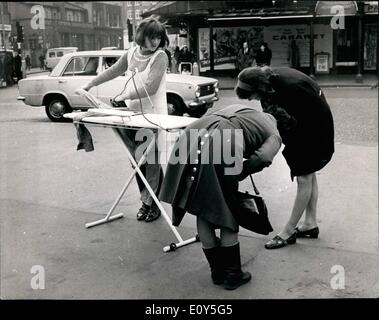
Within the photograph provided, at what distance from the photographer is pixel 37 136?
391 inches

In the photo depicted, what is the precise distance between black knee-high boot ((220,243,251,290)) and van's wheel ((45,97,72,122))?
9.22 m

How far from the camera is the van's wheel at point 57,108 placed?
12.2 metres

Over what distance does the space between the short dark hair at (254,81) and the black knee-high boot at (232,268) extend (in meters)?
1.03

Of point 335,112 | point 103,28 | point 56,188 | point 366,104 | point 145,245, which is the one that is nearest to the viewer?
point 145,245

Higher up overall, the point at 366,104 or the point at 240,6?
the point at 240,6

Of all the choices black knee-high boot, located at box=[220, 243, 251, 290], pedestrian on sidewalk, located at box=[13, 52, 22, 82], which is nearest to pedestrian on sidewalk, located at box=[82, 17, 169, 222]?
black knee-high boot, located at box=[220, 243, 251, 290]

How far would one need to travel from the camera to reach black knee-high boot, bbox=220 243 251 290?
11.8 feet

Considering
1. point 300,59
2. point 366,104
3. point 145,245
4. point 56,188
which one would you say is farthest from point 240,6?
point 145,245

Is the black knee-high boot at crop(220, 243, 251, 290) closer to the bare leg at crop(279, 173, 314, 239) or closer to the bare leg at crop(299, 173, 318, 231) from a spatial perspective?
the bare leg at crop(279, 173, 314, 239)

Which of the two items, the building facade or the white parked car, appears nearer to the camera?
the white parked car

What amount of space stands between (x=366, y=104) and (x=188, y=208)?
12.1m

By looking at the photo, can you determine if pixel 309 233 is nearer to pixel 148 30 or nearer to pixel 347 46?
pixel 148 30

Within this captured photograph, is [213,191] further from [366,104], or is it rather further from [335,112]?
[366,104]

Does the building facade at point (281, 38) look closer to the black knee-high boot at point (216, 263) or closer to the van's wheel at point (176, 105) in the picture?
the van's wheel at point (176, 105)
